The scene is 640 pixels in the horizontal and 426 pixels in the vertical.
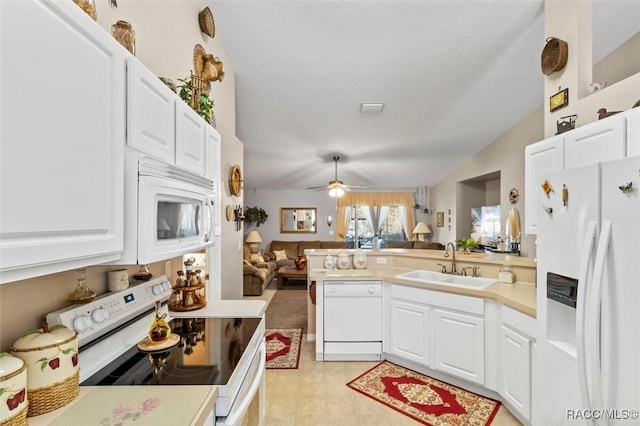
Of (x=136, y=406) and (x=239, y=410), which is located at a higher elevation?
(x=136, y=406)

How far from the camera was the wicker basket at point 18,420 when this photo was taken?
2.43 feet

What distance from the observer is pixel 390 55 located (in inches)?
120

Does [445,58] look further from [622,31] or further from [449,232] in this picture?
[449,232]

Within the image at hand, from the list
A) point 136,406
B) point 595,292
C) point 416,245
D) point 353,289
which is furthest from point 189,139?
point 416,245

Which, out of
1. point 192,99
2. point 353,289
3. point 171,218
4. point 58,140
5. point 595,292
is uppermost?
point 192,99

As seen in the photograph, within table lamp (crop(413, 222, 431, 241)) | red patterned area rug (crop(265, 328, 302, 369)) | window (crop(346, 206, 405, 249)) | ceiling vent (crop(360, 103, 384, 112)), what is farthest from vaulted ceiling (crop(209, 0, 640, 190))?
window (crop(346, 206, 405, 249))

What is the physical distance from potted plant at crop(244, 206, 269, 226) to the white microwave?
651 cm

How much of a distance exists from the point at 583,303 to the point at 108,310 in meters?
1.96

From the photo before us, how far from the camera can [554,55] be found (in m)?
2.33

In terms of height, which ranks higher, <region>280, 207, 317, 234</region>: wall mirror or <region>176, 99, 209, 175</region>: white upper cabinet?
<region>176, 99, 209, 175</region>: white upper cabinet

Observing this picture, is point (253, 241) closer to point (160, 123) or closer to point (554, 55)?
point (160, 123)

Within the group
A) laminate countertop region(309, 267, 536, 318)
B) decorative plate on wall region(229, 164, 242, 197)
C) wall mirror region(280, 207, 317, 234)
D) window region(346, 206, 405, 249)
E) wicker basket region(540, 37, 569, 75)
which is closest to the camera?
laminate countertop region(309, 267, 536, 318)

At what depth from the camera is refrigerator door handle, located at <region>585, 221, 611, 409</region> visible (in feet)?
3.64

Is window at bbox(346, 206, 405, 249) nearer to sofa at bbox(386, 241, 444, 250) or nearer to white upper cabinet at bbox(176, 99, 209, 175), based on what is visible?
sofa at bbox(386, 241, 444, 250)
